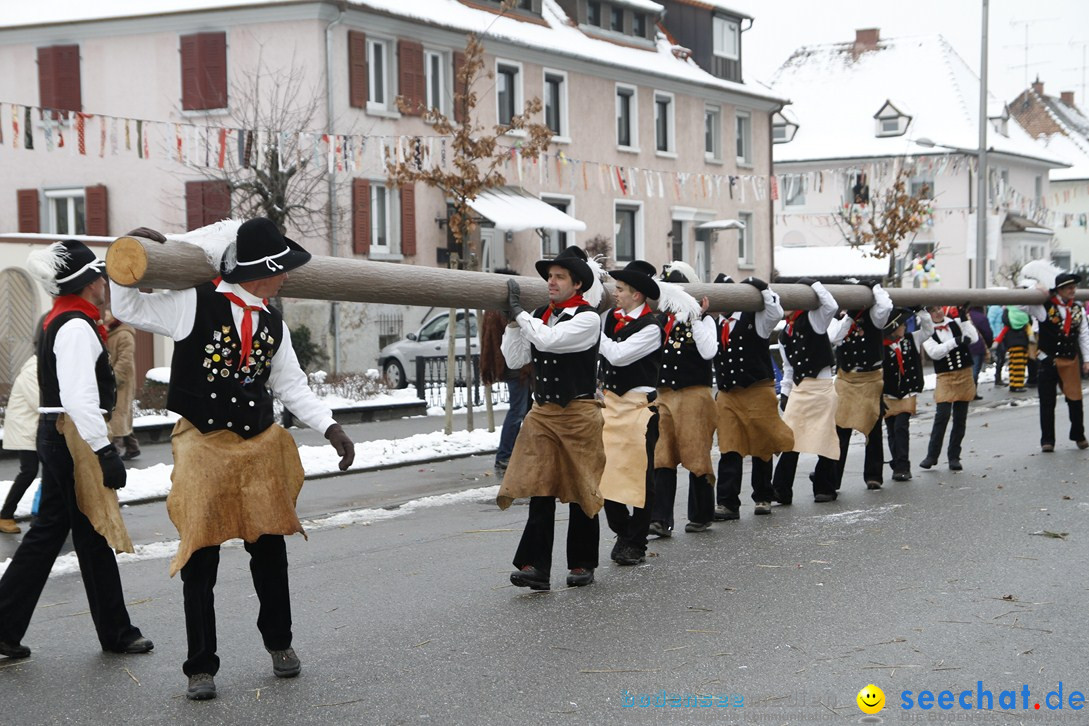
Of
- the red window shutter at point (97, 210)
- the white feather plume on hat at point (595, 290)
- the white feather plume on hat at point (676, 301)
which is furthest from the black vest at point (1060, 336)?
the red window shutter at point (97, 210)

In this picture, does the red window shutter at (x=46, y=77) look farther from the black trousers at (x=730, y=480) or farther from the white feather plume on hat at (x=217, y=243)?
the white feather plume on hat at (x=217, y=243)

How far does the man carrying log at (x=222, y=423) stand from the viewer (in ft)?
18.2

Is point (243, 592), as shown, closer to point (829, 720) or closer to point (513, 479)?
point (513, 479)

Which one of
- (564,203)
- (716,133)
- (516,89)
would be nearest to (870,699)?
(516,89)

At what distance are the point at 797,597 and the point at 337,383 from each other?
50.6 ft

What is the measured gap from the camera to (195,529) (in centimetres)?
557

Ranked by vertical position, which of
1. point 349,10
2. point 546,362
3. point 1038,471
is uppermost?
point 349,10

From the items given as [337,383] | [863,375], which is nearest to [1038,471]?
[863,375]

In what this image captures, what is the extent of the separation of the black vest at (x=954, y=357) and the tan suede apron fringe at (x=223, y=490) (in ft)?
28.4

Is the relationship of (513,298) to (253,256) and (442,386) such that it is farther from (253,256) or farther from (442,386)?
(442,386)

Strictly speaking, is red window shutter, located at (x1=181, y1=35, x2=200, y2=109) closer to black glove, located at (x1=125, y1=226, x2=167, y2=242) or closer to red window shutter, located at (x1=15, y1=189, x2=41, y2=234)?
red window shutter, located at (x1=15, y1=189, x2=41, y2=234)

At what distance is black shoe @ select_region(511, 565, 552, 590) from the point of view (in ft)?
24.4

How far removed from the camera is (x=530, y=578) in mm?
7445

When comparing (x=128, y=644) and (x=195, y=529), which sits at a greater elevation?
(x=195, y=529)
